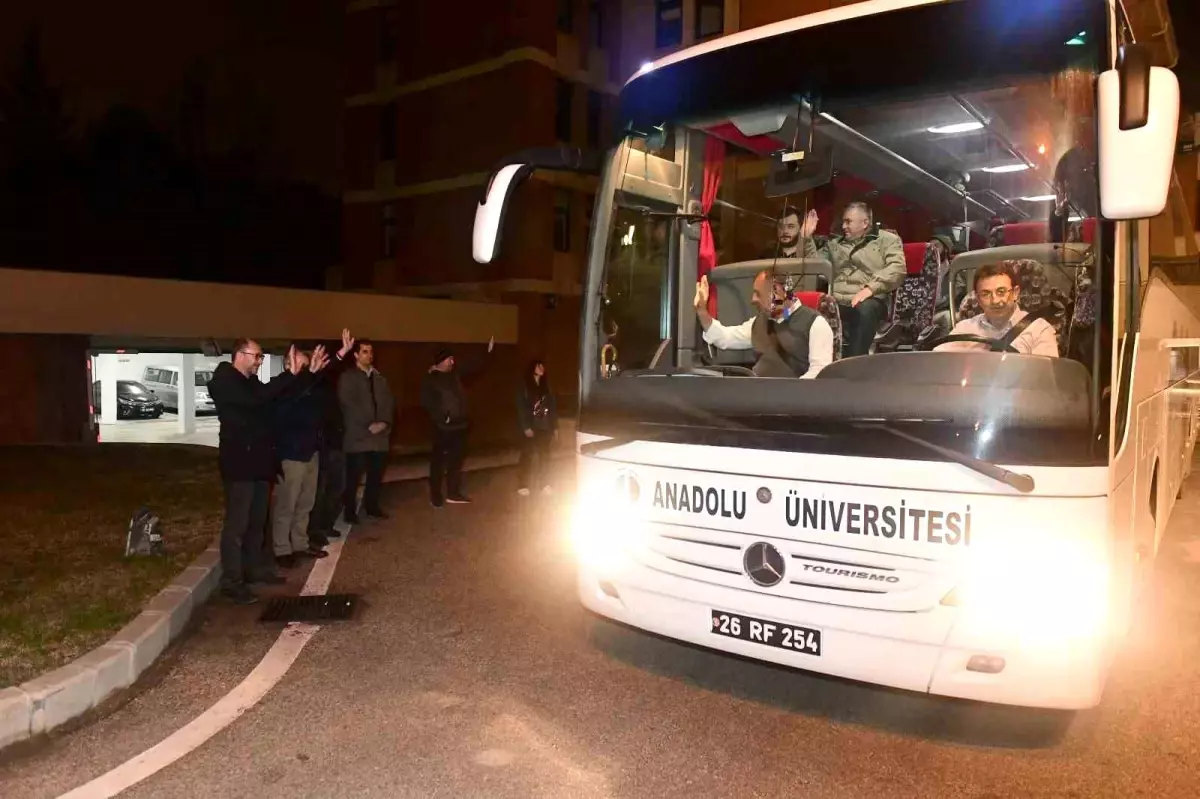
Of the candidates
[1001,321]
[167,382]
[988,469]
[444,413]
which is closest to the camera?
[988,469]

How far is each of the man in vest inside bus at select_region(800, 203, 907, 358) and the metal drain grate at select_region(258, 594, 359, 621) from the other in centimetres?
368

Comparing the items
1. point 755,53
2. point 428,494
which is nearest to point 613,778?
point 755,53

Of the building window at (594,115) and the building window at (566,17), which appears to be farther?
the building window at (594,115)

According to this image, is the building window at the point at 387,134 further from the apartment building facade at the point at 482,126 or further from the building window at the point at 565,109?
the building window at the point at 565,109

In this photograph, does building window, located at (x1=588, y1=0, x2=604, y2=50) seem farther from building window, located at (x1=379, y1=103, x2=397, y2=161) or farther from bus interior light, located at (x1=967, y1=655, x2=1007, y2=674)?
bus interior light, located at (x1=967, y1=655, x2=1007, y2=674)

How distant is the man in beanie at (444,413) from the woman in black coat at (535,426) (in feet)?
2.50

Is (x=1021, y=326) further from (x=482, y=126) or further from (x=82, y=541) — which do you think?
(x=482, y=126)

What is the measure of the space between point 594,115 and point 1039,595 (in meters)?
24.2

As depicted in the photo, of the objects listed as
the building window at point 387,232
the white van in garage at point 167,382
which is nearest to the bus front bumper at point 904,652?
the white van in garage at point 167,382

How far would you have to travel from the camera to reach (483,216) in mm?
4855

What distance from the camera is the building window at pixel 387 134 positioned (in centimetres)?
2764

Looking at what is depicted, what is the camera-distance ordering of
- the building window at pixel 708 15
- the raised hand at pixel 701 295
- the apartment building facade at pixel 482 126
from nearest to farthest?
the raised hand at pixel 701 295, the building window at pixel 708 15, the apartment building facade at pixel 482 126

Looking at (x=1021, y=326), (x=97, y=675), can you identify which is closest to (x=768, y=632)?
(x=1021, y=326)

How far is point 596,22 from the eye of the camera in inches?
995
